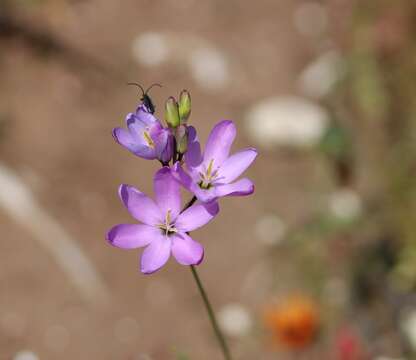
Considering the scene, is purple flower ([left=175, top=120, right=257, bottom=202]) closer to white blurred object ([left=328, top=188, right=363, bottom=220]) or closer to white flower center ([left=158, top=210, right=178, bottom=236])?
white flower center ([left=158, top=210, right=178, bottom=236])

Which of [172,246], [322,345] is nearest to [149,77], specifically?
[322,345]

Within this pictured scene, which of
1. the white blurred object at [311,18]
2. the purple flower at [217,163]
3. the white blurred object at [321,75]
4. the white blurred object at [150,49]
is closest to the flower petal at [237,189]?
the purple flower at [217,163]

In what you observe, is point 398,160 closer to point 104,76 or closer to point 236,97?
point 236,97

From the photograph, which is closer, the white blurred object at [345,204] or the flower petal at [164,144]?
the flower petal at [164,144]

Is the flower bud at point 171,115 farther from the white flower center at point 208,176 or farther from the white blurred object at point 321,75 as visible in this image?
the white blurred object at point 321,75

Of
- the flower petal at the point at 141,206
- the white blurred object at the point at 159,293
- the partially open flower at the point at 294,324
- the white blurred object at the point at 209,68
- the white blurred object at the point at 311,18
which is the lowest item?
the flower petal at the point at 141,206
